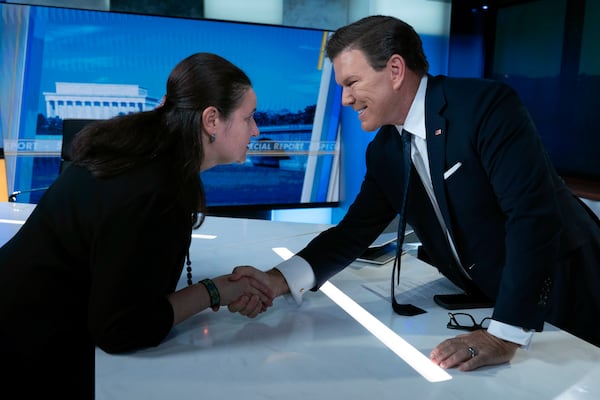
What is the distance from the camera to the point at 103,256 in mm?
1153

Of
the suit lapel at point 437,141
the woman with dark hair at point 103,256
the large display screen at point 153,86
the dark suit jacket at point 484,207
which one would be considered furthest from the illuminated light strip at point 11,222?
the large display screen at point 153,86

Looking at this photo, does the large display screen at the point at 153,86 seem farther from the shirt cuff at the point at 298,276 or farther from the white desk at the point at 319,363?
the white desk at the point at 319,363

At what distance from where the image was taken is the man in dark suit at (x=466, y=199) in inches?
50.5

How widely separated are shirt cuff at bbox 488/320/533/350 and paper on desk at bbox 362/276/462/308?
1.02 ft

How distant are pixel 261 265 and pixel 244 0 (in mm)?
4116

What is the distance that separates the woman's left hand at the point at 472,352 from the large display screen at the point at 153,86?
4203 millimetres

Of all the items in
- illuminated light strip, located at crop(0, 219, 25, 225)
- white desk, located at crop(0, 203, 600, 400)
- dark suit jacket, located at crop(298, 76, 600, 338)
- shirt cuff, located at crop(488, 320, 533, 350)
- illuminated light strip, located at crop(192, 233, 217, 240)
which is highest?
dark suit jacket, located at crop(298, 76, 600, 338)

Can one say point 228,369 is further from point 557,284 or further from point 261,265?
point 557,284

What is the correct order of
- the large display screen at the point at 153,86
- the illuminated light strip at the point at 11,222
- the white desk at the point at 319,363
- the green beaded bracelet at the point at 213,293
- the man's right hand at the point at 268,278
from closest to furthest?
1. the white desk at the point at 319,363
2. the green beaded bracelet at the point at 213,293
3. the man's right hand at the point at 268,278
4. the illuminated light strip at the point at 11,222
5. the large display screen at the point at 153,86

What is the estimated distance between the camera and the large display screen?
472 cm

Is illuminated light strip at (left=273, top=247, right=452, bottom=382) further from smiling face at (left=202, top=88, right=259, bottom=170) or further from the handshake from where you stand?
smiling face at (left=202, top=88, right=259, bottom=170)

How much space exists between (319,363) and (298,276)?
431 millimetres

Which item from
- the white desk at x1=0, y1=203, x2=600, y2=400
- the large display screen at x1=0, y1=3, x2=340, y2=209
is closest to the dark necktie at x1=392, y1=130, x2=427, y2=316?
the white desk at x1=0, y1=203, x2=600, y2=400

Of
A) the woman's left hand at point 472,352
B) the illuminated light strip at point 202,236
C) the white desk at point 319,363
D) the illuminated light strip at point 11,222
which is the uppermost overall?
the woman's left hand at point 472,352
